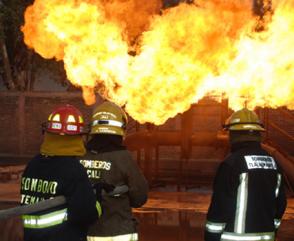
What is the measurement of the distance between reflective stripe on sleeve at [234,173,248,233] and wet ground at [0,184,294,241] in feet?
16.9

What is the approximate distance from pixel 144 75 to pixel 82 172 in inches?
302

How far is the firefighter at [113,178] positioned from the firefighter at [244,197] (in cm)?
70

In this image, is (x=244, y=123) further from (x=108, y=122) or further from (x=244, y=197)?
(x=108, y=122)

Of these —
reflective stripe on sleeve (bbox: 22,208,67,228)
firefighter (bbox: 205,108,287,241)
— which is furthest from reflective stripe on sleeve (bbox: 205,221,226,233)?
reflective stripe on sleeve (bbox: 22,208,67,228)

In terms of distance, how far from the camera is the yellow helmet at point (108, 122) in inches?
185

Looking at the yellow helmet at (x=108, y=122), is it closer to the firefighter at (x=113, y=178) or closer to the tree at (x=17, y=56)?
the firefighter at (x=113, y=178)

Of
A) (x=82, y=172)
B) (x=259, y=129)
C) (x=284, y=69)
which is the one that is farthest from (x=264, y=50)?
(x=82, y=172)

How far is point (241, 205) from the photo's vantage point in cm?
417

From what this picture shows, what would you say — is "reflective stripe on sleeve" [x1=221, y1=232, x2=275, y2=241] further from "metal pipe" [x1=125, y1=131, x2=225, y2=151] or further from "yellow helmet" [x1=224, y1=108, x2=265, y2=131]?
"metal pipe" [x1=125, y1=131, x2=225, y2=151]

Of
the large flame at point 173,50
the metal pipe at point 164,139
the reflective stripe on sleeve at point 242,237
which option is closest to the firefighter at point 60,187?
the reflective stripe on sleeve at point 242,237

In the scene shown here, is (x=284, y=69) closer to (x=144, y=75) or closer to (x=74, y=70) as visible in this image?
(x=144, y=75)

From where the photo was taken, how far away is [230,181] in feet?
13.7

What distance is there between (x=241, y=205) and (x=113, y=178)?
1099 millimetres

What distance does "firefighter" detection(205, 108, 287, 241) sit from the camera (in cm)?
417
